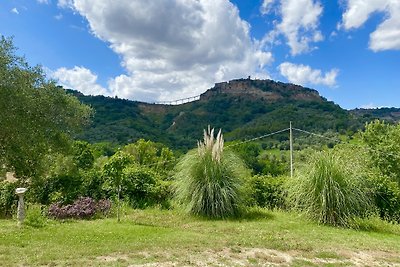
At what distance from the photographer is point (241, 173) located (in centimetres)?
1004

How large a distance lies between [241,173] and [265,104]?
3741 inches

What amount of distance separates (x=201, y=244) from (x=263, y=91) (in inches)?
4931

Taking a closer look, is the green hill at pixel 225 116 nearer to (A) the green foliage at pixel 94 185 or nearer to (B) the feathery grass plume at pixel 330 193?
(A) the green foliage at pixel 94 185

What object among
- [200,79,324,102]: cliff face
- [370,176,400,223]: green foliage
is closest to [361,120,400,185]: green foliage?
[370,176,400,223]: green foliage

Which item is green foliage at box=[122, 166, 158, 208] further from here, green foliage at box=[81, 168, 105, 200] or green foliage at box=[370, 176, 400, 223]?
green foliage at box=[370, 176, 400, 223]

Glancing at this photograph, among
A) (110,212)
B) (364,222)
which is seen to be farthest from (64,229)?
(364,222)

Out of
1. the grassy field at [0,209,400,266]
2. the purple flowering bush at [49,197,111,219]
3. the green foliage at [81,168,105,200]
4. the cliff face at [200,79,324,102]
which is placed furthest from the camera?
the cliff face at [200,79,324,102]

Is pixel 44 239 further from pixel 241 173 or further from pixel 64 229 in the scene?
pixel 241 173

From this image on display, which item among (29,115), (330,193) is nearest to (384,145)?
(330,193)

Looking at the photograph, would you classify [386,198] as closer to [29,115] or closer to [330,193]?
[330,193]

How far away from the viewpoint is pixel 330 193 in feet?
28.6

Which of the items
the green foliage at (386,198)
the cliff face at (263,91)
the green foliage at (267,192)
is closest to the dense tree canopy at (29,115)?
the green foliage at (267,192)

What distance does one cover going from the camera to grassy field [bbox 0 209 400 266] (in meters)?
5.30

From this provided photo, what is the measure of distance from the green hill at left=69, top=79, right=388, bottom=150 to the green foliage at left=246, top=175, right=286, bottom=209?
30.9 meters
